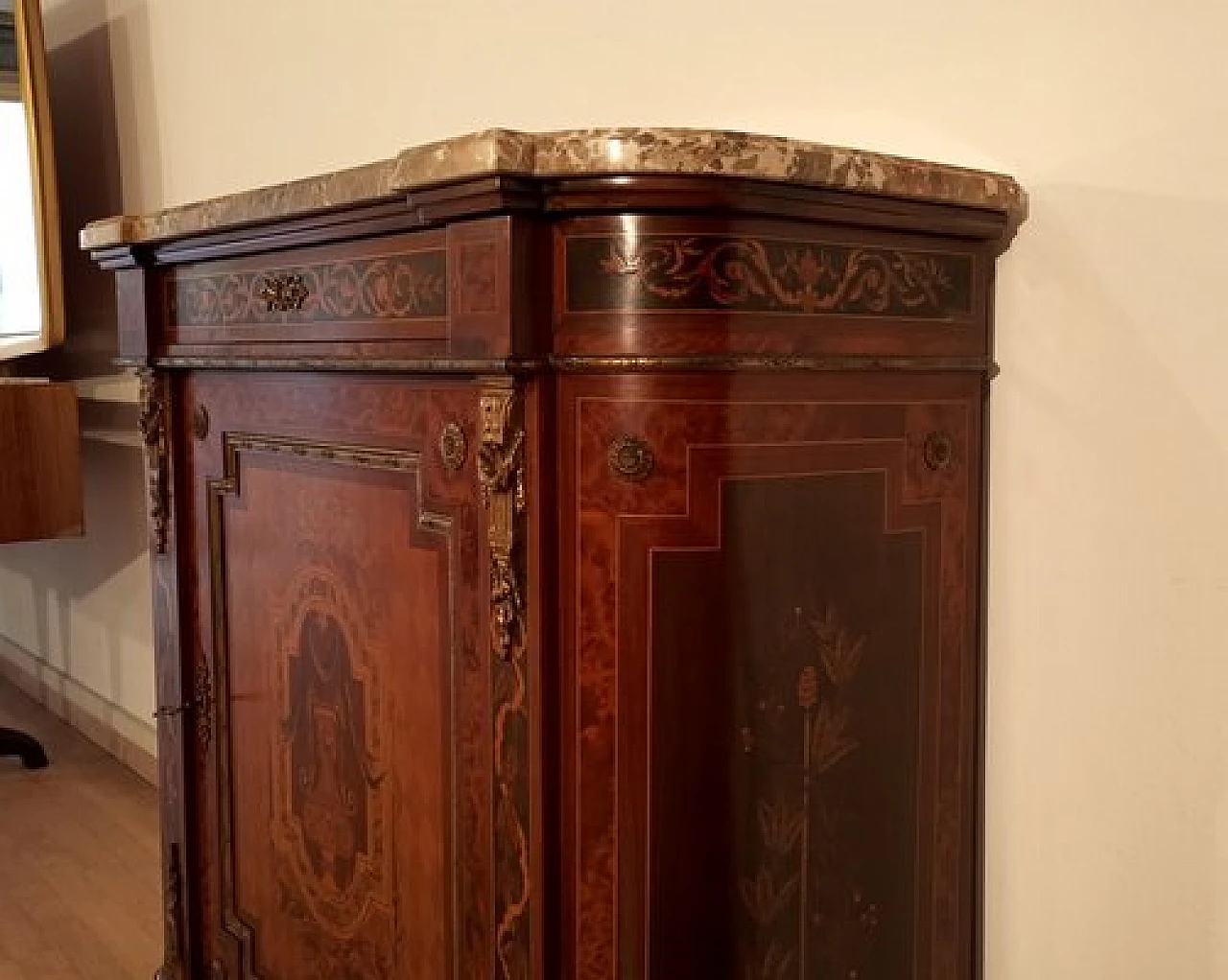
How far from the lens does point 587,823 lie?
111cm

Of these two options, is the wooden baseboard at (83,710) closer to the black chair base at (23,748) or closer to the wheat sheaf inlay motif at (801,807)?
the black chair base at (23,748)

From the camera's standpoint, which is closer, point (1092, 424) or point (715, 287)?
point (715, 287)

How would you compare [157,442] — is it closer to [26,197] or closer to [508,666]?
[508,666]

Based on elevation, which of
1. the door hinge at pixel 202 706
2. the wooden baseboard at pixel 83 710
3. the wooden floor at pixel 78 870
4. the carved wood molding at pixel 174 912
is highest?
the door hinge at pixel 202 706

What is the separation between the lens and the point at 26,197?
127 inches

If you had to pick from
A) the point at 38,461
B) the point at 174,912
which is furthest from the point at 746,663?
the point at 38,461

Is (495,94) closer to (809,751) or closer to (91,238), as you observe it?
(91,238)

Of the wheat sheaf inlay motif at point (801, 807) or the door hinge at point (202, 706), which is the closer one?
the wheat sheaf inlay motif at point (801, 807)

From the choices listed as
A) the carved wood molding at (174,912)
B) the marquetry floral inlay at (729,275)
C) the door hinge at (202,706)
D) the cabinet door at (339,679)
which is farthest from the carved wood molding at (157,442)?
the marquetry floral inlay at (729,275)

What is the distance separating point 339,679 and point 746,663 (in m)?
0.52

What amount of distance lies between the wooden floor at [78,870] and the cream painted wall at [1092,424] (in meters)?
1.59

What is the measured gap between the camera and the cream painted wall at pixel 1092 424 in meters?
1.24

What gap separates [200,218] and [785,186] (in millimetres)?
757

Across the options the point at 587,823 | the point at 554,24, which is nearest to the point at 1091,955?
the point at 587,823
